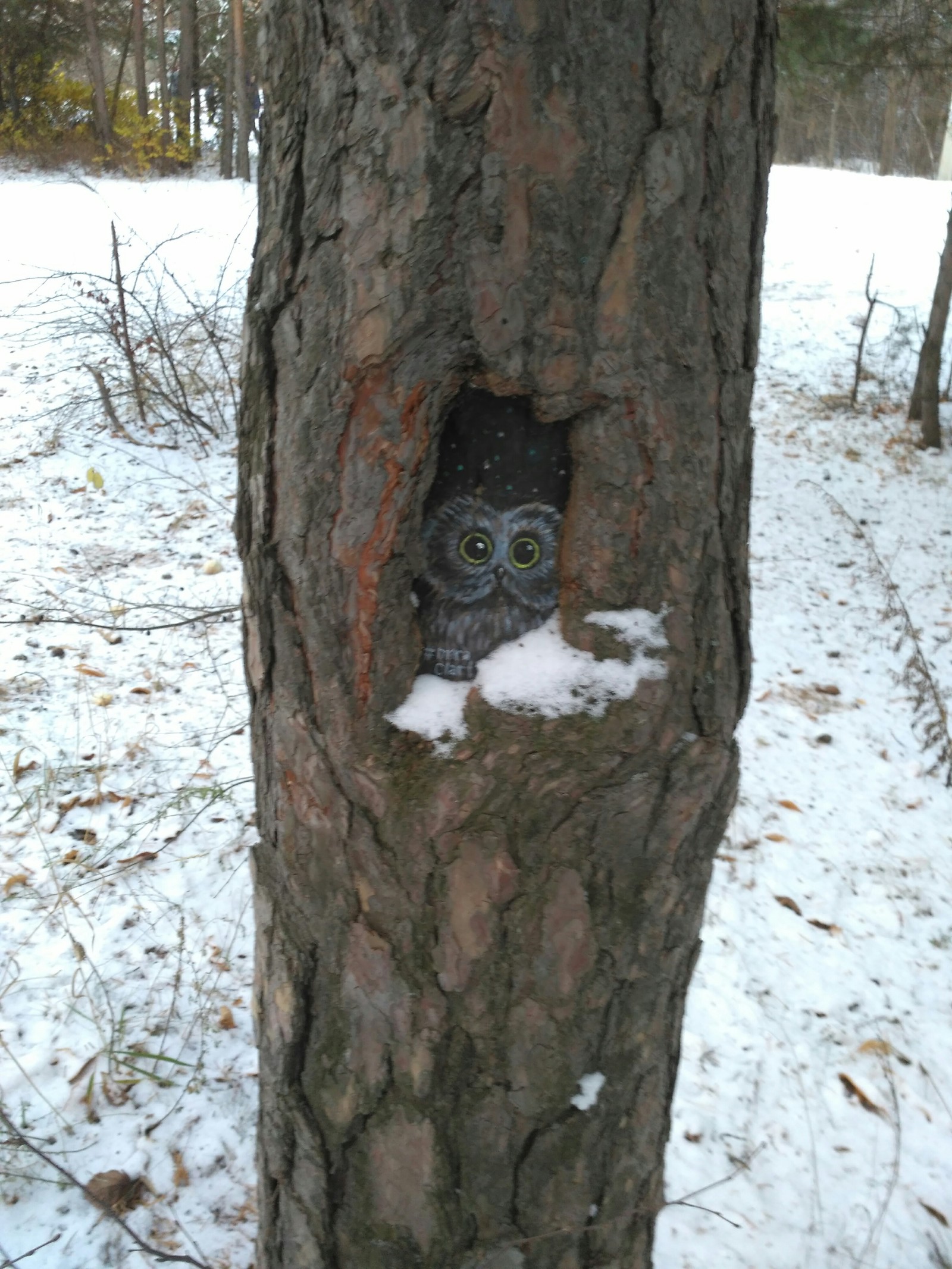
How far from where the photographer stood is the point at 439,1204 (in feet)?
4.21

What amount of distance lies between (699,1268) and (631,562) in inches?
66.7

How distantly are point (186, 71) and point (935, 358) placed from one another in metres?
16.9

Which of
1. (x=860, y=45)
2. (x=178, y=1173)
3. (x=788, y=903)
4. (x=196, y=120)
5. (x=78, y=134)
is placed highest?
(x=196, y=120)

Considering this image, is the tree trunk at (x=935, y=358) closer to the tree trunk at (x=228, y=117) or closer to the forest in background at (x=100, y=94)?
the forest in background at (x=100, y=94)

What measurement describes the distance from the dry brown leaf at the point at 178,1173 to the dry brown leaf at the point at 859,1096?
161 centimetres

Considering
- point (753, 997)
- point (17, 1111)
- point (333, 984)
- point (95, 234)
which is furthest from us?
point (95, 234)

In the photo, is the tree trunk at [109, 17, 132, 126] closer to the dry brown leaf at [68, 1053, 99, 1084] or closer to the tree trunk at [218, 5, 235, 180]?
the tree trunk at [218, 5, 235, 180]

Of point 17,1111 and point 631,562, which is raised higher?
point 631,562

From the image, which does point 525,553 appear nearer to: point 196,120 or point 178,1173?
point 178,1173

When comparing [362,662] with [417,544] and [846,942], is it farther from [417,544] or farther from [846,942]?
[846,942]

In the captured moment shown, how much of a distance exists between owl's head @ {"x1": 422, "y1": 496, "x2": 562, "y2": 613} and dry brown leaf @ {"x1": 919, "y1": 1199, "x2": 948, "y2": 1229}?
1.89 m

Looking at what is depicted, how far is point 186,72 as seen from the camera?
1842cm

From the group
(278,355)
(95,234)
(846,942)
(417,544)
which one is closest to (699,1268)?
(846,942)

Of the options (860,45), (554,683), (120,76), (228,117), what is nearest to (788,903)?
(554,683)
